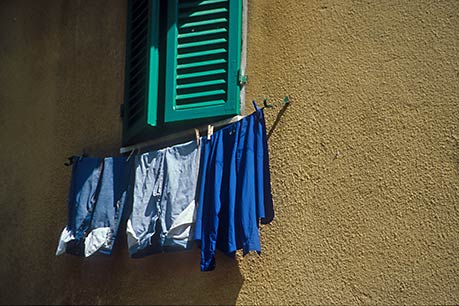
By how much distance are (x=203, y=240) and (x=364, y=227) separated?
99cm

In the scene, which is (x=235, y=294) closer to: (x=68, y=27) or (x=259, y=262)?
(x=259, y=262)

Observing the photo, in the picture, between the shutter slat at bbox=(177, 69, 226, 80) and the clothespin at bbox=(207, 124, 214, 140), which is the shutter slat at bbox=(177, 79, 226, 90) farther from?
the clothespin at bbox=(207, 124, 214, 140)

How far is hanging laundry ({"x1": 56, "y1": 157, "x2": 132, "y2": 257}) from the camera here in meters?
6.55

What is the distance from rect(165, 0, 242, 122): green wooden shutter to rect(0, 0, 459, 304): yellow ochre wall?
143mm

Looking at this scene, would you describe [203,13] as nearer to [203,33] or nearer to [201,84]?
[203,33]

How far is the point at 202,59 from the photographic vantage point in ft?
21.6

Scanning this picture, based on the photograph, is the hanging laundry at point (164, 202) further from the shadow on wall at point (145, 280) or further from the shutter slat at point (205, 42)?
the shutter slat at point (205, 42)

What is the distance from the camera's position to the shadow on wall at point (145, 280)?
6.22 meters

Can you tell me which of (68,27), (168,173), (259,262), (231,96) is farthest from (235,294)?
(68,27)

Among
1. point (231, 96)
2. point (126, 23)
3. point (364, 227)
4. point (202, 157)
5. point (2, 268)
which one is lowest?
point (2, 268)

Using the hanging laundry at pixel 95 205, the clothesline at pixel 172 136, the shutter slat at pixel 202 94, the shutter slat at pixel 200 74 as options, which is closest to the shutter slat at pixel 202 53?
the shutter slat at pixel 200 74

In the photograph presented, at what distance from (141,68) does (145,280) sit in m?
1.48

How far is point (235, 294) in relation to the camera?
242 inches

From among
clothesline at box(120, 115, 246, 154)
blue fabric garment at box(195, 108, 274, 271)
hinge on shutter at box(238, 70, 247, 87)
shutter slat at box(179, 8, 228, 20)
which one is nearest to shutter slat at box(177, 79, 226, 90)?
hinge on shutter at box(238, 70, 247, 87)
